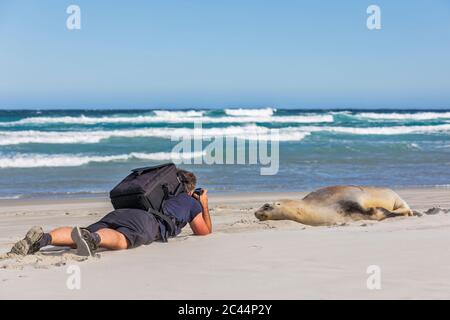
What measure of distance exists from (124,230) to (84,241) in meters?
0.51

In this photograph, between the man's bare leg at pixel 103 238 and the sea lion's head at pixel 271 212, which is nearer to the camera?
the man's bare leg at pixel 103 238

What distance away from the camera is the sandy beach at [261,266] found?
4.29 meters

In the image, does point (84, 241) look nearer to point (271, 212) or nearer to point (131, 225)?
point (131, 225)

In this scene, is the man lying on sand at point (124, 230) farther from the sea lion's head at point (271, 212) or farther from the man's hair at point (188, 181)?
the sea lion's head at point (271, 212)

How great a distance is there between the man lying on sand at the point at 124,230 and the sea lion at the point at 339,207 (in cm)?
157

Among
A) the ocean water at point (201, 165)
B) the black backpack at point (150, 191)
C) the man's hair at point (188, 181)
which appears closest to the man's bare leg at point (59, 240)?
the black backpack at point (150, 191)

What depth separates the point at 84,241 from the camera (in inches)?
214

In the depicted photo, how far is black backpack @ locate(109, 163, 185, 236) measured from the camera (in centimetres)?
606

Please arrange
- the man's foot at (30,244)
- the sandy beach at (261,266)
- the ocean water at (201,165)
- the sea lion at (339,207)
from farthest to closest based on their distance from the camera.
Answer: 1. the ocean water at (201,165)
2. the sea lion at (339,207)
3. the man's foot at (30,244)
4. the sandy beach at (261,266)

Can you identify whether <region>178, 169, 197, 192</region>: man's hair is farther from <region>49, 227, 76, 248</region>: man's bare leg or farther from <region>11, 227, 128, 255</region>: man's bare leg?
<region>49, 227, 76, 248</region>: man's bare leg

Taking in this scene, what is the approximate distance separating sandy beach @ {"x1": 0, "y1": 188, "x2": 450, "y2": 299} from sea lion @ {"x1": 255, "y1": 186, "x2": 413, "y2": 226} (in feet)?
1.33

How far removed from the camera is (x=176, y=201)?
20.9ft
